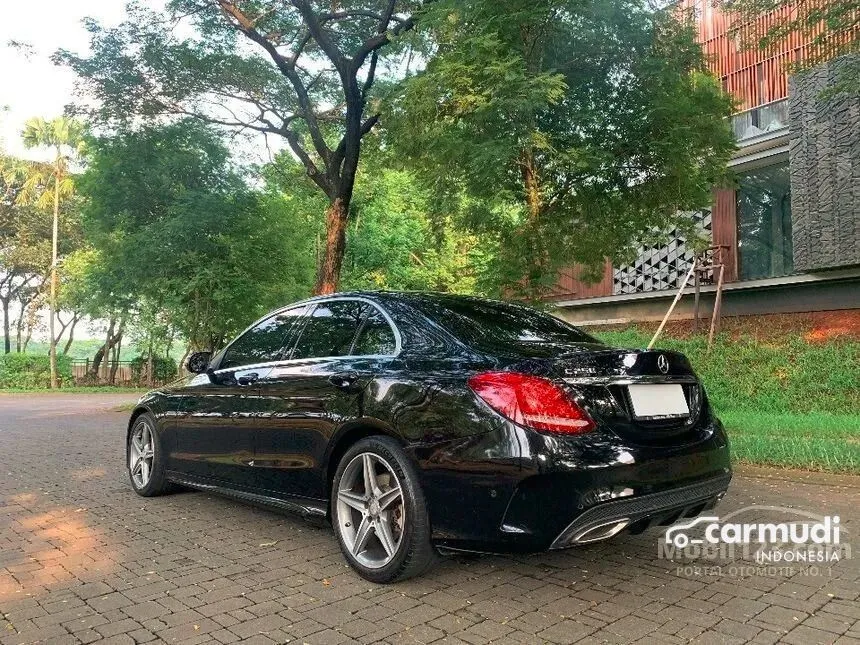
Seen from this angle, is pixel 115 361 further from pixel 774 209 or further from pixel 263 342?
pixel 263 342

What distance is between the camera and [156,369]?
34.7 metres

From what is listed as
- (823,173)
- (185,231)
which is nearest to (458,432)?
(185,231)

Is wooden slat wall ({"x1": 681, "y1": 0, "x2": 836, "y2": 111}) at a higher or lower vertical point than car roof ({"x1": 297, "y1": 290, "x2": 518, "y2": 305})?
higher

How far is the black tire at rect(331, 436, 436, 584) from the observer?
3369mm

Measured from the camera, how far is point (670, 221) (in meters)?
10.4

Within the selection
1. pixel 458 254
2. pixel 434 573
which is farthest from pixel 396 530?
pixel 458 254

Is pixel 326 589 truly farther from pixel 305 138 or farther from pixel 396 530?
pixel 305 138

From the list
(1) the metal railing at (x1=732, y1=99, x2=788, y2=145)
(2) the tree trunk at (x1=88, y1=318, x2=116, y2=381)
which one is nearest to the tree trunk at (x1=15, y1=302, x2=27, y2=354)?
(2) the tree trunk at (x1=88, y1=318, x2=116, y2=381)

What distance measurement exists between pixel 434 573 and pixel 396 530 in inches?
14.2

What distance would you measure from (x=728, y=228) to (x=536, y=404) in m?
15.7

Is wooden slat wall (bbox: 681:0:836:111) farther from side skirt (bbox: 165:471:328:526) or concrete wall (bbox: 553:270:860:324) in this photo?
side skirt (bbox: 165:471:328:526)

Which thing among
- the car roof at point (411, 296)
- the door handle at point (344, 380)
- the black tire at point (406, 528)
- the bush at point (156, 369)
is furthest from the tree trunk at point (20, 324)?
the black tire at point (406, 528)

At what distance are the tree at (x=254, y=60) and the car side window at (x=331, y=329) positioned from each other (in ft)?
30.5

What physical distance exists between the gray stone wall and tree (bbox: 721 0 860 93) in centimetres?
387
